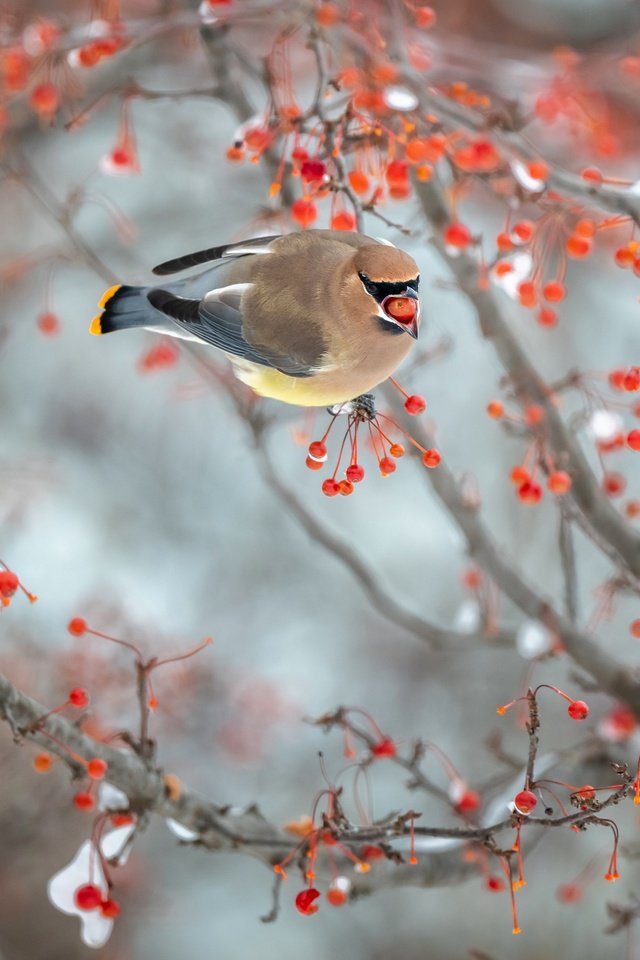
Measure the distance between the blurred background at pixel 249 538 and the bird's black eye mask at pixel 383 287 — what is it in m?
2.64

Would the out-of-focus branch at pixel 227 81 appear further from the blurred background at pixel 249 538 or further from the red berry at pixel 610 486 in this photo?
the blurred background at pixel 249 538

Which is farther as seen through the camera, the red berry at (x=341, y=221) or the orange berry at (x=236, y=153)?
the red berry at (x=341, y=221)

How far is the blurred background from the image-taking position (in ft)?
15.6

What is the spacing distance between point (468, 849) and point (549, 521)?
141 inches

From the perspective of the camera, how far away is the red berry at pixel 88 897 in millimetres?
2021

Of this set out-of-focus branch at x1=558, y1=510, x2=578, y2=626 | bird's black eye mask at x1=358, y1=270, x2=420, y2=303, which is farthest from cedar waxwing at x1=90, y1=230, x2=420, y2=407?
out-of-focus branch at x1=558, y1=510, x2=578, y2=626

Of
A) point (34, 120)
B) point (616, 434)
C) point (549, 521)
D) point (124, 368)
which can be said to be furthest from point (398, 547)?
point (616, 434)

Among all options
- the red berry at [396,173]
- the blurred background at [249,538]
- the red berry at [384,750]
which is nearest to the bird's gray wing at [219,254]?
the red berry at [396,173]

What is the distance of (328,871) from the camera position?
7.42ft

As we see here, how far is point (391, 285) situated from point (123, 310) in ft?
A: 2.06

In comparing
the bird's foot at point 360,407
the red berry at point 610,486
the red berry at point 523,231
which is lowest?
the red berry at point 610,486

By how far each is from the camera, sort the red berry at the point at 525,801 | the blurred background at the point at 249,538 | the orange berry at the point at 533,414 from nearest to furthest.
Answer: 1. the red berry at the point at 525,801
2. the orange berry at the point at 533,414
3. the blurred background at the point at 249,538

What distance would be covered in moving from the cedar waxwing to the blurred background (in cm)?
234

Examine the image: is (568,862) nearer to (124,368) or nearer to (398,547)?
(398,547)
